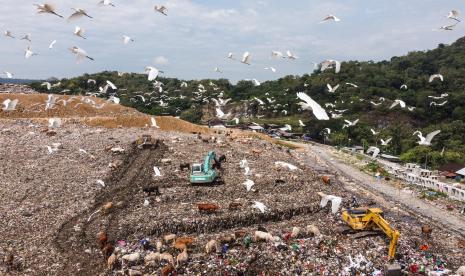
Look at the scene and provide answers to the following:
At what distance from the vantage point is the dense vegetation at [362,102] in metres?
46.4

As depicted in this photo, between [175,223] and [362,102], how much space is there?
52337 millimetres

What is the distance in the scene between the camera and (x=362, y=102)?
200 feet

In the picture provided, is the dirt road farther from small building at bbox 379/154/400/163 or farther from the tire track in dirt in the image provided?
the tire track in dirt

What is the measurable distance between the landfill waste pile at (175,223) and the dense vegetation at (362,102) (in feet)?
74.2

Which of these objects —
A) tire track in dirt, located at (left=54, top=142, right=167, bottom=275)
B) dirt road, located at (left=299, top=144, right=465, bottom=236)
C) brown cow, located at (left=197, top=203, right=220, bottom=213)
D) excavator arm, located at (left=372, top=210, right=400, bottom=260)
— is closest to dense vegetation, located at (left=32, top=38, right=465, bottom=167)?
dirt road, located at (left=299, top=144, right=465, bottom=236)

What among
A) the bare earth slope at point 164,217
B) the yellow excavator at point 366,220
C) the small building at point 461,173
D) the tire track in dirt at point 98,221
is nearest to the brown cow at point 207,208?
the bare earth slope at point 164,217

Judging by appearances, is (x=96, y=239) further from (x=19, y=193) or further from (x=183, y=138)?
(x=183, y=138)

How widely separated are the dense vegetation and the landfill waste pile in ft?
74.2

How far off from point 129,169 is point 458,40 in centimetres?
10492

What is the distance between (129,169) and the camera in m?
21.6

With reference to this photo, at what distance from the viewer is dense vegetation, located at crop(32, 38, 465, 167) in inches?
1828

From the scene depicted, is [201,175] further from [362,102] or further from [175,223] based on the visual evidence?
[362,102]

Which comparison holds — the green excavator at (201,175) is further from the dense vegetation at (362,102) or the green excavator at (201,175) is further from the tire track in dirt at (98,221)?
the dense vegetation at (362,102)

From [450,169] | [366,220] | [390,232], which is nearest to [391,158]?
[450,169]
